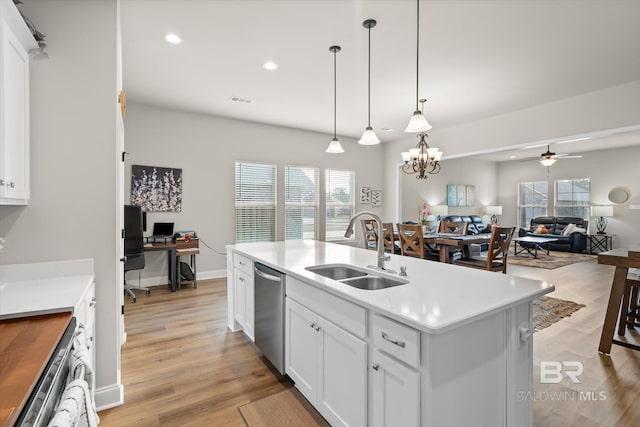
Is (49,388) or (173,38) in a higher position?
(173,38)

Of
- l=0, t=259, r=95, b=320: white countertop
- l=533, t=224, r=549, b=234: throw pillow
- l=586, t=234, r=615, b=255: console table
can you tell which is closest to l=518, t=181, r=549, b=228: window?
l=533, t=224, r=549, b=234: throw pillow

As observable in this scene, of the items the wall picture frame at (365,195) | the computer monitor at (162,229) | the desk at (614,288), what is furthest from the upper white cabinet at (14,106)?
the wall picture frame at (365,195)

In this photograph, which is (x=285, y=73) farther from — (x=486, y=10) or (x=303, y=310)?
(x=303, y=310)

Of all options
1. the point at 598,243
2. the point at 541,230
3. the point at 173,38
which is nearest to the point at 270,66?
the point at 173,38

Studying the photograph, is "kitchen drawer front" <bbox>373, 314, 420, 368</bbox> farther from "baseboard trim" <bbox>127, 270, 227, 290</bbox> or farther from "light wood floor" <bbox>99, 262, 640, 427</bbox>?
"baseboard trim" <bbox>127, 270, 227, 290</bbox>

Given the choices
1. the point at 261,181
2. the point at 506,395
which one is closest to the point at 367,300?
the point at 506,395

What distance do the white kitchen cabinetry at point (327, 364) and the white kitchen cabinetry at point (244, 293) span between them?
674 mm

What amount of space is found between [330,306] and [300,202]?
15.7ft

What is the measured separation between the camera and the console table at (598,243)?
8.26 metres

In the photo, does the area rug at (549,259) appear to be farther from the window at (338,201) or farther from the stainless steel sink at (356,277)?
the stainless steel sink at (356,277)

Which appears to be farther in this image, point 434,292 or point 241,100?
point 241,100

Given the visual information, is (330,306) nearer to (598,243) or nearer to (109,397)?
(109,397)

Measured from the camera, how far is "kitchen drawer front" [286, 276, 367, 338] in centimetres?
143

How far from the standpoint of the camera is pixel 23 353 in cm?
102
